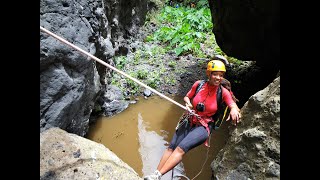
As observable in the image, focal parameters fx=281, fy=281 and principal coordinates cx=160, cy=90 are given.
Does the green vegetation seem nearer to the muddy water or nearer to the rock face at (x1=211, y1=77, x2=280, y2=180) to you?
the muddy water

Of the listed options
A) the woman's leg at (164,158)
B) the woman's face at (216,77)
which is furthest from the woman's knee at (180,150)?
the woman's face at (216,77)

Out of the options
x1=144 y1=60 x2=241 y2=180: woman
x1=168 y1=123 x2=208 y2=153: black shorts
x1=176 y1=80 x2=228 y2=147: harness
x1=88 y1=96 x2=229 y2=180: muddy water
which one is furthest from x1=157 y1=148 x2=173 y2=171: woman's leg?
x1=88 y1=96 x2=229 y2=180: muddy water

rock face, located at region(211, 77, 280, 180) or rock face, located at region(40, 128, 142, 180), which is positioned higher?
rock face, located at region(211, 77, 280, 180)

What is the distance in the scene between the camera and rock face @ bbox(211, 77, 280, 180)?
3.81m

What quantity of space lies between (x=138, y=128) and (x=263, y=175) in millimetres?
4837

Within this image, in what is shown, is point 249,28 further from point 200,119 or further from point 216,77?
point 200,119

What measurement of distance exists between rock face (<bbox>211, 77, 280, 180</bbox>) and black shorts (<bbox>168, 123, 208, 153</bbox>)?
541 millimetres

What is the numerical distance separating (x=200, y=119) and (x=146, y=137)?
2890 mm

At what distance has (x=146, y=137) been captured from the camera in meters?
7.80

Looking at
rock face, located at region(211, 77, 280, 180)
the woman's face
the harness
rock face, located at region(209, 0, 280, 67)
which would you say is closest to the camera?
rock face, located at region(211, 77, 280, 180)

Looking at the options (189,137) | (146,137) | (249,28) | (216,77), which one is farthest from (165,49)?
(189,137)

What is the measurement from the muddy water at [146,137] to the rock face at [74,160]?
7.58 feet
